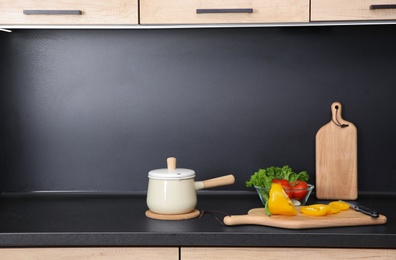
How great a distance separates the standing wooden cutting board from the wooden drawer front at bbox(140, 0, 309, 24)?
538 millimetres

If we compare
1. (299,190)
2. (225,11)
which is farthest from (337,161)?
(225,11)

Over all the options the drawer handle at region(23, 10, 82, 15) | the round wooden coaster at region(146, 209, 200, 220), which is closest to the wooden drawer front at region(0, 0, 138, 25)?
the drawer handle at region(23, 10, 82, 15)

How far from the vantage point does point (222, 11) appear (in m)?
1.92

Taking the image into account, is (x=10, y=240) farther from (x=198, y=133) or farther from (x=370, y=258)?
(x=370, y=258)

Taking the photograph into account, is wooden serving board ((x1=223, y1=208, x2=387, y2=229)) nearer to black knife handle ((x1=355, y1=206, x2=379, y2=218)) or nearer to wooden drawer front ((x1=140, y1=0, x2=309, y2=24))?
black knife handle ((x1=355, y1=206, x2=379, y2=218))

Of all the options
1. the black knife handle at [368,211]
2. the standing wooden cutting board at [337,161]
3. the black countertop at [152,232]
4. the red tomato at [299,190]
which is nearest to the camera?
the black countertop at [152,232]

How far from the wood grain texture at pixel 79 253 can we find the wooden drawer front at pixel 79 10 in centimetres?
82

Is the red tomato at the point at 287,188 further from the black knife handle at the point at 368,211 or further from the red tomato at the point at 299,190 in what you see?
the black knife handle at the point at 368,211

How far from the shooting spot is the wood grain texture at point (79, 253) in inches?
65.8

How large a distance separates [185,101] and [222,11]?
0.52 m

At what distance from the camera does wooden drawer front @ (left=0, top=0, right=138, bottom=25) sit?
1.94 metres

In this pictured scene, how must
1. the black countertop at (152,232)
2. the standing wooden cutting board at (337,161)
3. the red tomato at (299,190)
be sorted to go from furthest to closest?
the standing wooden cutting board at (337,161)
the red tomato at (299,190)
the black countertop at (152,232)

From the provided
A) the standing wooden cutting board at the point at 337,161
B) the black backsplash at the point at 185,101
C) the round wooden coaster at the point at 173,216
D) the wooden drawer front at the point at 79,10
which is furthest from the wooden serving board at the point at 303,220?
the wooden drawer front at the point at 79,10

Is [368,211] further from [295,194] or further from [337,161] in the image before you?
[337,161]
